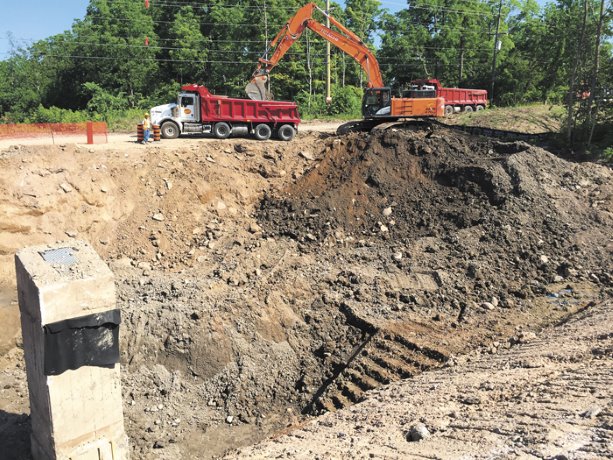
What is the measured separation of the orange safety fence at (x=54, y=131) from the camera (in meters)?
19.5

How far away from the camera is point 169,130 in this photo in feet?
61.9

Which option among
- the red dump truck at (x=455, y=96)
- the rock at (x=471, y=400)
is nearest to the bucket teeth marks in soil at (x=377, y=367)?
the rock at (x=471, y=400)

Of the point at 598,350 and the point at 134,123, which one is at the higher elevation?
the point at 134,123

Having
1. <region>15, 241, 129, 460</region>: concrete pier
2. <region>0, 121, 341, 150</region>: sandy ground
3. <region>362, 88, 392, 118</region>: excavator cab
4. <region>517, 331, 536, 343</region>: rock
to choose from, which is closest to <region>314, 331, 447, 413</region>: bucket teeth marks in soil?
<region>517, 331, 536, 343</region>: rock

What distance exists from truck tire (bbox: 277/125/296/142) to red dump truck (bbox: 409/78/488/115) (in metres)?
10.5

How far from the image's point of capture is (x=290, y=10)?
39.4 m

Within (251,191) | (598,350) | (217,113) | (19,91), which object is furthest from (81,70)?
(598,350)

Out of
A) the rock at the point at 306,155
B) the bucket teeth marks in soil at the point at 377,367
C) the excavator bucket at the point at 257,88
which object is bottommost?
the bucket teeth marks in soil at the point at 377,367

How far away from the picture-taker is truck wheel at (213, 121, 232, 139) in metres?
19.2

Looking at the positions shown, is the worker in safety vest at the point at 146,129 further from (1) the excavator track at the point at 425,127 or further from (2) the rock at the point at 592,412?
(2) the rock at the point at 592,412

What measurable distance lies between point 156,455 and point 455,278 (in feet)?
22.1

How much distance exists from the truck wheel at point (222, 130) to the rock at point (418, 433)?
48.8ft

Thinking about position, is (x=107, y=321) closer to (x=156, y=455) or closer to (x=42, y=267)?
(x=42, y=267)

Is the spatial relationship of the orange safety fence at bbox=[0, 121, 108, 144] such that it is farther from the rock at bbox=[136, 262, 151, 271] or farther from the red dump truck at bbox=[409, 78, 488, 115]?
the red dump truck at bbox=[409, 78, 488, 115]
